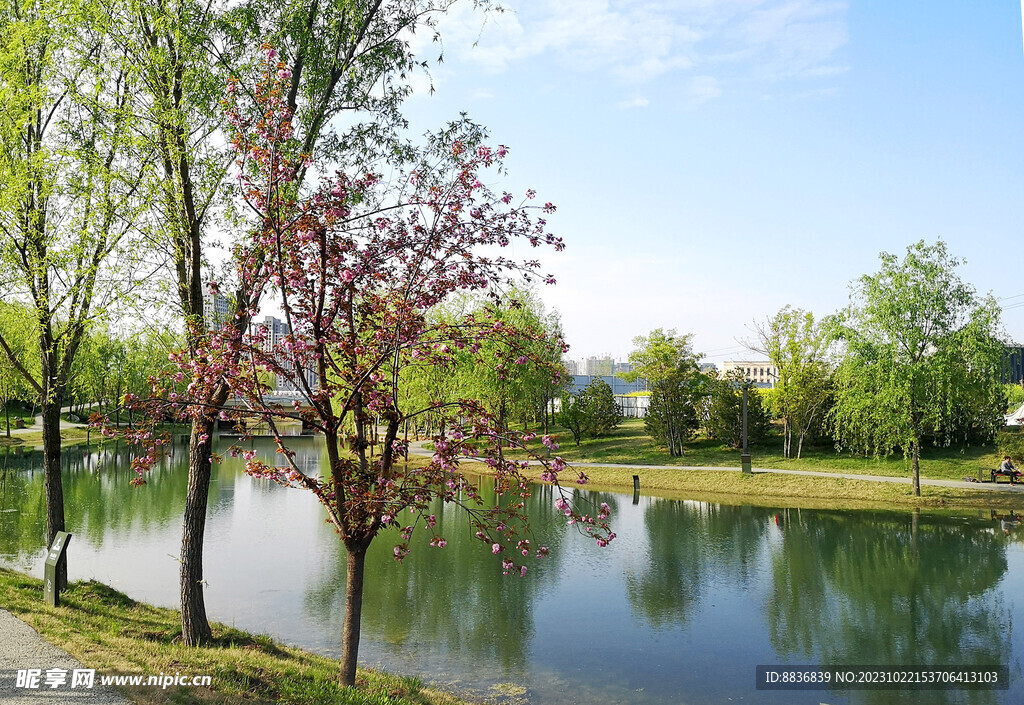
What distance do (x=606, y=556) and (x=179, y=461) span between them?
36937mm

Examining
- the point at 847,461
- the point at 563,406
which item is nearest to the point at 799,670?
the point at 847,461

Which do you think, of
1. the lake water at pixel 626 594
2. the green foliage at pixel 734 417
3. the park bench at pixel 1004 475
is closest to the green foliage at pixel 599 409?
the green foliage at pixel 734 417

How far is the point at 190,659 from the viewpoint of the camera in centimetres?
905

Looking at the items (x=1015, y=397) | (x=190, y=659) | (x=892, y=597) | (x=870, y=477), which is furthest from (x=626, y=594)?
(x=1015, y=397)

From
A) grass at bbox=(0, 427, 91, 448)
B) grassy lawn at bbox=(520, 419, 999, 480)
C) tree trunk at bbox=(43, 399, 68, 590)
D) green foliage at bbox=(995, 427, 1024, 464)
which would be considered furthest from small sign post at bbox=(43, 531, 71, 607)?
grass at bbox=(0, 427, 91, 448)

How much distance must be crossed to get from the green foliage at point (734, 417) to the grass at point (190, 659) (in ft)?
110

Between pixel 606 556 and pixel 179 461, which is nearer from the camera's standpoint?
pixel 606 556

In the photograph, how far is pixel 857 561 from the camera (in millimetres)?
19594

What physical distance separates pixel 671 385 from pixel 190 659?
3524 centimetres

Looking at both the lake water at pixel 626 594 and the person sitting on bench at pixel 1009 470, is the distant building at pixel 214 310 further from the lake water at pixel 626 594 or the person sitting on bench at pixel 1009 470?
the person sitting on bench at pixel 1009 470

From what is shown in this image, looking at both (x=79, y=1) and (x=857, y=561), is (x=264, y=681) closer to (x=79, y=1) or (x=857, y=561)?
(x=79, y=1)

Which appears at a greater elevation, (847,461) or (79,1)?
(79,1)

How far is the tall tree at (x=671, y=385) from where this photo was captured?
41.5 meters

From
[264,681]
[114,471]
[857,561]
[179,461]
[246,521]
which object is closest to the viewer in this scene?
[264,681]
